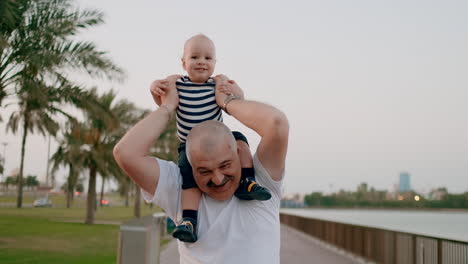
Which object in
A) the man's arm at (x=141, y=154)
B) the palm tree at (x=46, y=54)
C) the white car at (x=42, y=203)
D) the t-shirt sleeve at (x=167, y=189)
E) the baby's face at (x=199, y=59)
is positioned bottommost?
the white car at (x=42, y=203)

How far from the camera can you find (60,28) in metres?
13.0

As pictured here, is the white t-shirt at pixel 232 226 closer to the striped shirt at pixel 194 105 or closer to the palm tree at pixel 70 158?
the striped shirt at pixel 194 105

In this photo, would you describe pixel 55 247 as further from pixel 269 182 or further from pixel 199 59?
pixel 269 182

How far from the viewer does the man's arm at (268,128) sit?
239cm

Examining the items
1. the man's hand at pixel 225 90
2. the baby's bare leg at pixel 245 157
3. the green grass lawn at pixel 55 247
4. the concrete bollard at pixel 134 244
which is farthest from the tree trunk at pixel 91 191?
the baby's bare leg at pixel 245 157

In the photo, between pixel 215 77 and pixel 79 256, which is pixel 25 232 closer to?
pixel 79 256

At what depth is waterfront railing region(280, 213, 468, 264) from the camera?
10.2 meters

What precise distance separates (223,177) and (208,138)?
0.18 meters

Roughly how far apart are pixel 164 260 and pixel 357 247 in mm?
5800


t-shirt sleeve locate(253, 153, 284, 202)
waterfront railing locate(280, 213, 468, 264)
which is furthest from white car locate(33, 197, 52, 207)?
t-shirt sleeve locate(253, 153, 284, 202)

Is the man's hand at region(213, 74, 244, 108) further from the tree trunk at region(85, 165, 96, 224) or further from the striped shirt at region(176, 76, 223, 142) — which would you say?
the tree trunk at region(85, 165, 96, 224)

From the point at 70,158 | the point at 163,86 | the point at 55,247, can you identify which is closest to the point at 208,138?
the point at 163,86

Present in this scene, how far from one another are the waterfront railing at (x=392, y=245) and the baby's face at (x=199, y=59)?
26.4 feet

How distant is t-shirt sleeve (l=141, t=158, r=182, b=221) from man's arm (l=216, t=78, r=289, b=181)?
1.25 ft
